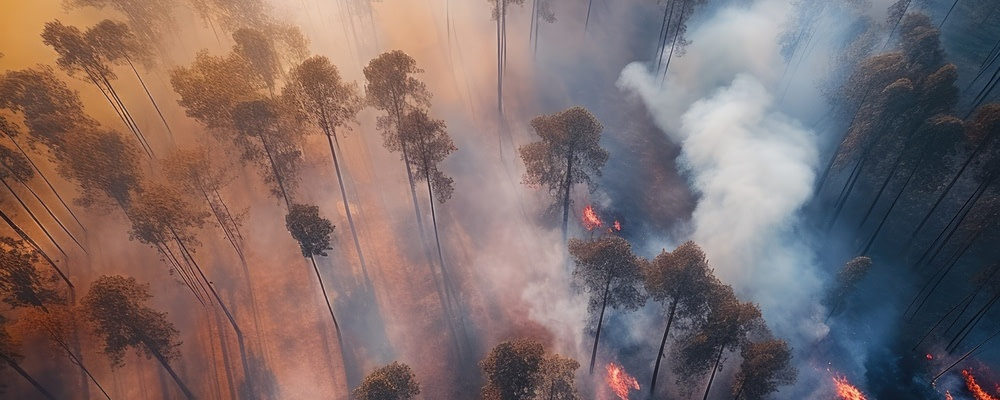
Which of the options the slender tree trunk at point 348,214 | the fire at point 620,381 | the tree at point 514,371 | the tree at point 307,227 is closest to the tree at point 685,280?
the fire at point 620,381

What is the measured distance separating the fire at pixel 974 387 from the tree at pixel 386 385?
47.6m

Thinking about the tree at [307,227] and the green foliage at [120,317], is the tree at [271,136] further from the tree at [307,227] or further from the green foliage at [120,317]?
the green foliage at [120,317]

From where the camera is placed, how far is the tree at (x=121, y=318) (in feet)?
110

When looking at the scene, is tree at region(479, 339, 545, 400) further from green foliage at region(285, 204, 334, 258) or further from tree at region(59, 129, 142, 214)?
tree at region(59, 129, 142, 214)

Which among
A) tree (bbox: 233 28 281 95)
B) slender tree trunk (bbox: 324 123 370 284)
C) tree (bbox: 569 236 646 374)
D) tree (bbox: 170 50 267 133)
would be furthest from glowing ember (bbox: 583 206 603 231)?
tree (bbox: 233 28 281 95)

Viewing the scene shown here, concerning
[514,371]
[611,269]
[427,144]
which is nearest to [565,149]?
[427,144]

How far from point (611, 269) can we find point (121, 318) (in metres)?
37.3

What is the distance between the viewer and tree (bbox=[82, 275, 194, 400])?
3359cm

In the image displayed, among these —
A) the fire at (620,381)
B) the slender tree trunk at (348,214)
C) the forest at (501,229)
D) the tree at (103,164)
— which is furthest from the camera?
the slender tree trunk at (348,214)

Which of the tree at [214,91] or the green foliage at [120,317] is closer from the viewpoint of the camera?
the green foliage at [120,317]

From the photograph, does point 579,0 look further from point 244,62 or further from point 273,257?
point 273,257

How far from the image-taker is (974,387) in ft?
129

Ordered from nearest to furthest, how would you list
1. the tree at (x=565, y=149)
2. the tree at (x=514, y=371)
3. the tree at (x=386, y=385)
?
the tree at (x=514, y=371)
the tree at (x=386, y=385)
the tree at (x=565, y=149)

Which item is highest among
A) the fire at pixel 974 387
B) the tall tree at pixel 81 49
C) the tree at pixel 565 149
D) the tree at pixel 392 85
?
the tall tree at pixel 81 49
